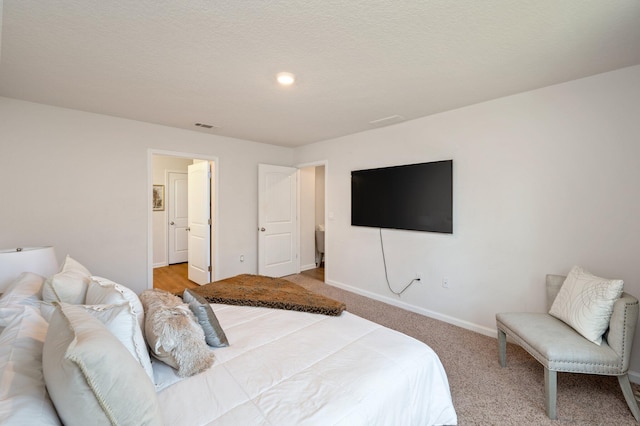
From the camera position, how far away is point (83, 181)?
324cm

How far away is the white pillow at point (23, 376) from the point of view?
2.37 ft

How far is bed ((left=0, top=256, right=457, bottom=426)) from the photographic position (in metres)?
0.80

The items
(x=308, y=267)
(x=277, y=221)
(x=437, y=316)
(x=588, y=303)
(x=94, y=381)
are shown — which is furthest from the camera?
(x=308, y=267)

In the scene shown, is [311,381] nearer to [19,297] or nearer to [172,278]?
[19,297]

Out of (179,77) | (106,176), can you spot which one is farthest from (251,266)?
(179,77)

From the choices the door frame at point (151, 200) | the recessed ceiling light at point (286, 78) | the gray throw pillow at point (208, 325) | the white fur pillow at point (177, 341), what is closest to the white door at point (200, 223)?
the door frame at point (151, 200)

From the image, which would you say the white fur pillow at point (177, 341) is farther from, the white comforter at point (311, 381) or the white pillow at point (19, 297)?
the white pillow at point (19, 297)

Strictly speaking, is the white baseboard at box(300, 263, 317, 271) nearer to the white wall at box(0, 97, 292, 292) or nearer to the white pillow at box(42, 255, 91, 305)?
the white wall at box(0, 97, 292, 292)

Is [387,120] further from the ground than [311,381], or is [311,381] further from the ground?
[387,120]

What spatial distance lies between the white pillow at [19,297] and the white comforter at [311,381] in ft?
2.32

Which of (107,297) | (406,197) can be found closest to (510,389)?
(406,197)

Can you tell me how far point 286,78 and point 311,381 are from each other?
2.19m

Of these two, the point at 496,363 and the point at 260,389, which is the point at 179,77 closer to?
the point at 260,389

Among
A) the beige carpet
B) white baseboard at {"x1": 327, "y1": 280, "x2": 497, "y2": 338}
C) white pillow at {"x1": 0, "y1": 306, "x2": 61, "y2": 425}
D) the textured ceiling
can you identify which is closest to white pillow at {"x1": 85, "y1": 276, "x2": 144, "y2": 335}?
white pillow at {"x1": 0, "y1": 306, "x2": 61, "y2": 425}
